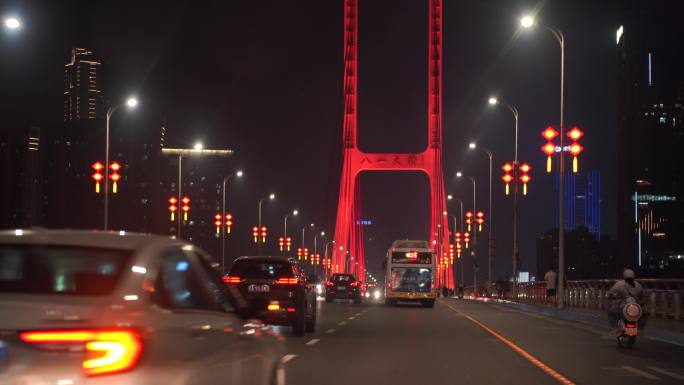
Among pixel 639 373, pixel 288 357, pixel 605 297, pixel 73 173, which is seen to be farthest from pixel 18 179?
pixel 639 373

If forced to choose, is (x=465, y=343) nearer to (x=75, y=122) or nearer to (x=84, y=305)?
(x=84, y=305)

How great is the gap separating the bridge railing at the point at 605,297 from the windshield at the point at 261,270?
7041 mm

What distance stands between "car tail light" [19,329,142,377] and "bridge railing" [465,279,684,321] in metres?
19.5

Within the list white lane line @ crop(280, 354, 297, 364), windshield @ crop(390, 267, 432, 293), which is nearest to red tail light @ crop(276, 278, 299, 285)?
white lane line @ crop(280, 354, 297, 364)

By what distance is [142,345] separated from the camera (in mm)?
5285

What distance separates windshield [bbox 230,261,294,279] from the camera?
872 inches

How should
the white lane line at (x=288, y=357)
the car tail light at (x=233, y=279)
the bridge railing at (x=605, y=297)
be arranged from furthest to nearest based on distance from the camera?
1. the bridge railing at (x=605, y=297)
2. the car tail light at (x=233, y=279)
3. the white lane line at (x=288, y=357)

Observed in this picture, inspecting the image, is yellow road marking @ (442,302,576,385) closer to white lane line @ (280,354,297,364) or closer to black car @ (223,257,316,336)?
white lane line @ (280,354,297,364)

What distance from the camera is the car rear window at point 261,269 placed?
72.6 ft

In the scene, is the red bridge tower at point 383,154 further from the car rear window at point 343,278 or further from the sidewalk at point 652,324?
the sidewalk at point 652,324

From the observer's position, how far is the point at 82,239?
607cm

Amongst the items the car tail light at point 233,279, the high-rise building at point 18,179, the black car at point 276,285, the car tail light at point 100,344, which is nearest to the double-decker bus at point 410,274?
the black car at point 276,285

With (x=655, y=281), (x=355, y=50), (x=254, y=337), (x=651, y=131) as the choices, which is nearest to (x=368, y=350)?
(x=254, y=337)

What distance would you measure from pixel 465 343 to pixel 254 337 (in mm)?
14051
